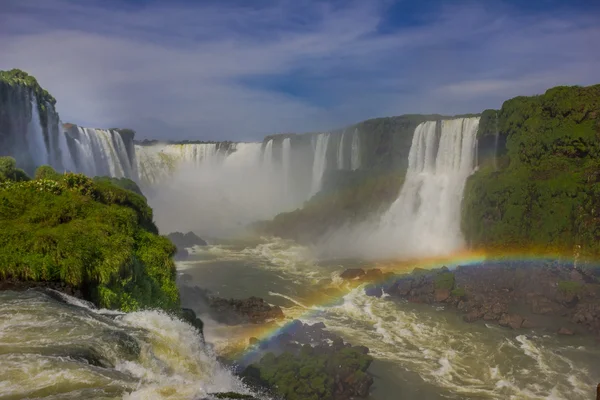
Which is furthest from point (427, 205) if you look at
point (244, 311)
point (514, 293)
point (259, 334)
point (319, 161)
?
point (259, 334)

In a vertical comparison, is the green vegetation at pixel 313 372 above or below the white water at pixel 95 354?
below

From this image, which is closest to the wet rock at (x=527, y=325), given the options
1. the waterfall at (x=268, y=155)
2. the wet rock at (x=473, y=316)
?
the wet rock at (x=473, y=316)

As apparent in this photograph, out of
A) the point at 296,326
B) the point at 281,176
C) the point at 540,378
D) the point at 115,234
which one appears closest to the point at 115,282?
the point at 115,234

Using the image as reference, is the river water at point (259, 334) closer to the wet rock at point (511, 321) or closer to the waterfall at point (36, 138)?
the wet rock at point (511, 321)

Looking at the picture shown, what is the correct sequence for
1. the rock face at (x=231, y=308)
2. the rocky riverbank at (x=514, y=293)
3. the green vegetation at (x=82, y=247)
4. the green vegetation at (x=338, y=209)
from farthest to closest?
the green vegetation at (x=338, y=209), the rocky riverbank at (x=514, y=293), the rock face at (x=231, y=308), the green vegetation at (x=82, y=247)

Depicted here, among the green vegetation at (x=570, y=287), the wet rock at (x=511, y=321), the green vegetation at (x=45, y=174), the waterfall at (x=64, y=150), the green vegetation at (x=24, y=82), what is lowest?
the wet rock at (x=511, y=321)
